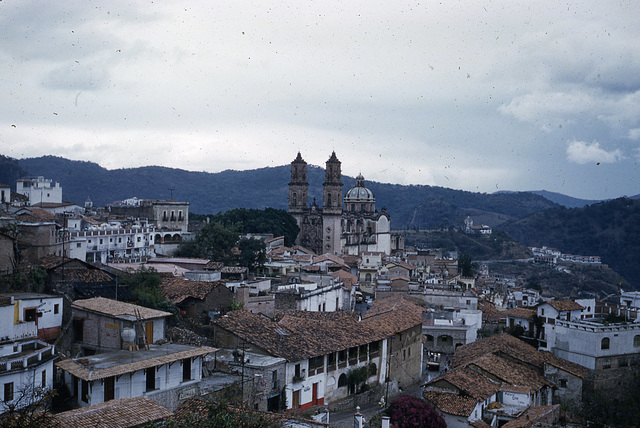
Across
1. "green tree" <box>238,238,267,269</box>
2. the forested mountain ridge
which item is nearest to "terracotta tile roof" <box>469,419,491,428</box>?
"green tree" <box>238,238,267,269</box>

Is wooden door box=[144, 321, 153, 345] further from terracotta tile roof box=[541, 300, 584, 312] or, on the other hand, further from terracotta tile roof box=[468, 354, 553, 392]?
terracotta tile roof box=[541, 300, 584, 312]

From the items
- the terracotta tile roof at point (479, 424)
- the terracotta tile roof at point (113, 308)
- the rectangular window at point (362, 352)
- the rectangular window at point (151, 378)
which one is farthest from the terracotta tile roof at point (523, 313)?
the rectangular window at point (151, 378)

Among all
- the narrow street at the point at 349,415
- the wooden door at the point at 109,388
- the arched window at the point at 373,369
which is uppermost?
the wooden door at the point at 109,388

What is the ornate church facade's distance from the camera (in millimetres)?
69000

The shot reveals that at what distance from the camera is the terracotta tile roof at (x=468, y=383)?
20.4 metres

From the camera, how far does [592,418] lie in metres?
22.9

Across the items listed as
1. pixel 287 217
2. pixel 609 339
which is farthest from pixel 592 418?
pixel 287 217

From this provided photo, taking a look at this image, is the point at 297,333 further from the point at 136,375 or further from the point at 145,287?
the point at 136,375

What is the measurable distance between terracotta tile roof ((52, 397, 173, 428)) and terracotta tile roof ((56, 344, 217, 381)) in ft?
5.20

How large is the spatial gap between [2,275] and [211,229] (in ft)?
73.8

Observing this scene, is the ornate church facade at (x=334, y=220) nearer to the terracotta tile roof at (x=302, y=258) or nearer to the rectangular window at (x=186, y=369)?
the terracotta tile roof at (x=302, y=258)

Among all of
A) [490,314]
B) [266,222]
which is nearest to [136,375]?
[490,314]

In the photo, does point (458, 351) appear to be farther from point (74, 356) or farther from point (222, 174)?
point (222, 174)

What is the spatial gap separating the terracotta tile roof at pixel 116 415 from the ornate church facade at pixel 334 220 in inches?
2172
